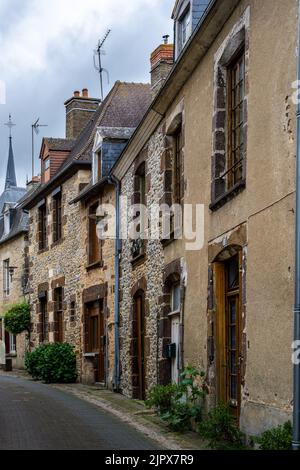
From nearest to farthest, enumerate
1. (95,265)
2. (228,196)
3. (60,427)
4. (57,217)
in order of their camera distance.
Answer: (228,196)
(60,427)
(95,265)
(57,217)

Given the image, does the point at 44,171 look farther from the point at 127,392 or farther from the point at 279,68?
the point at 279,68

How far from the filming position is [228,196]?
10.0 m

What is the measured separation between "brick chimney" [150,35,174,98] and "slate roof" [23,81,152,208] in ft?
10.8

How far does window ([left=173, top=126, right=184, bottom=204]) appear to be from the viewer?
13.2 metres

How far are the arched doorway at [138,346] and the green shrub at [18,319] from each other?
10401 millimetres

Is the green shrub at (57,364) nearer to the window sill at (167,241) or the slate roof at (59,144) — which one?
the slate roof at (59,144)

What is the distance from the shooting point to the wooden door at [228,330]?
10.1 m

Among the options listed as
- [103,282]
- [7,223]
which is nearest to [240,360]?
[103,282]

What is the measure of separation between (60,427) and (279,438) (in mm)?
4573

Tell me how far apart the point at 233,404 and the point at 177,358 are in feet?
10.0

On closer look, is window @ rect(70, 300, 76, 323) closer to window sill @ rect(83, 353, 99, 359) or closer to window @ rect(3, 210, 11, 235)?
window sill @ rect(83, 353, 99, 359)

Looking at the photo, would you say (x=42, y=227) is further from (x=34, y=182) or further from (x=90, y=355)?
(x=90, y=355)

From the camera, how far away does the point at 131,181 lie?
55.6 ft


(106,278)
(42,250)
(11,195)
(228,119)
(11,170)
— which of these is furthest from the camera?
(11,170)
